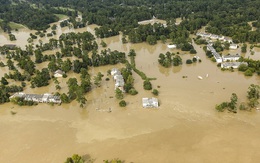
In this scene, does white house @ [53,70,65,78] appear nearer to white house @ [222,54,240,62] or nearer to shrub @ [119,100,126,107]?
shrub @ [119,100,126,107]

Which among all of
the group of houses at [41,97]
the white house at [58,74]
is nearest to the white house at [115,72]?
the white house at [58,74]

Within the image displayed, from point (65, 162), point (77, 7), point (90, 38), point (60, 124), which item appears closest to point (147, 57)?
point (90, 38)

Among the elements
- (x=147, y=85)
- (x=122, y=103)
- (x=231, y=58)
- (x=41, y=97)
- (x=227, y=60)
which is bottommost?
(x=122, y=103)

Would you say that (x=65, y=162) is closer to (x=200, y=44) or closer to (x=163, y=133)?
(x=163, y=133)

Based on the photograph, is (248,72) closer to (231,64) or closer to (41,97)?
(231,64)

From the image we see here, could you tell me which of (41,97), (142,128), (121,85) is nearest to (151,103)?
(142,128)

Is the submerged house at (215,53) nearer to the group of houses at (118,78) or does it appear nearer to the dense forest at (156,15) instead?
the dense forest at (156,15)
